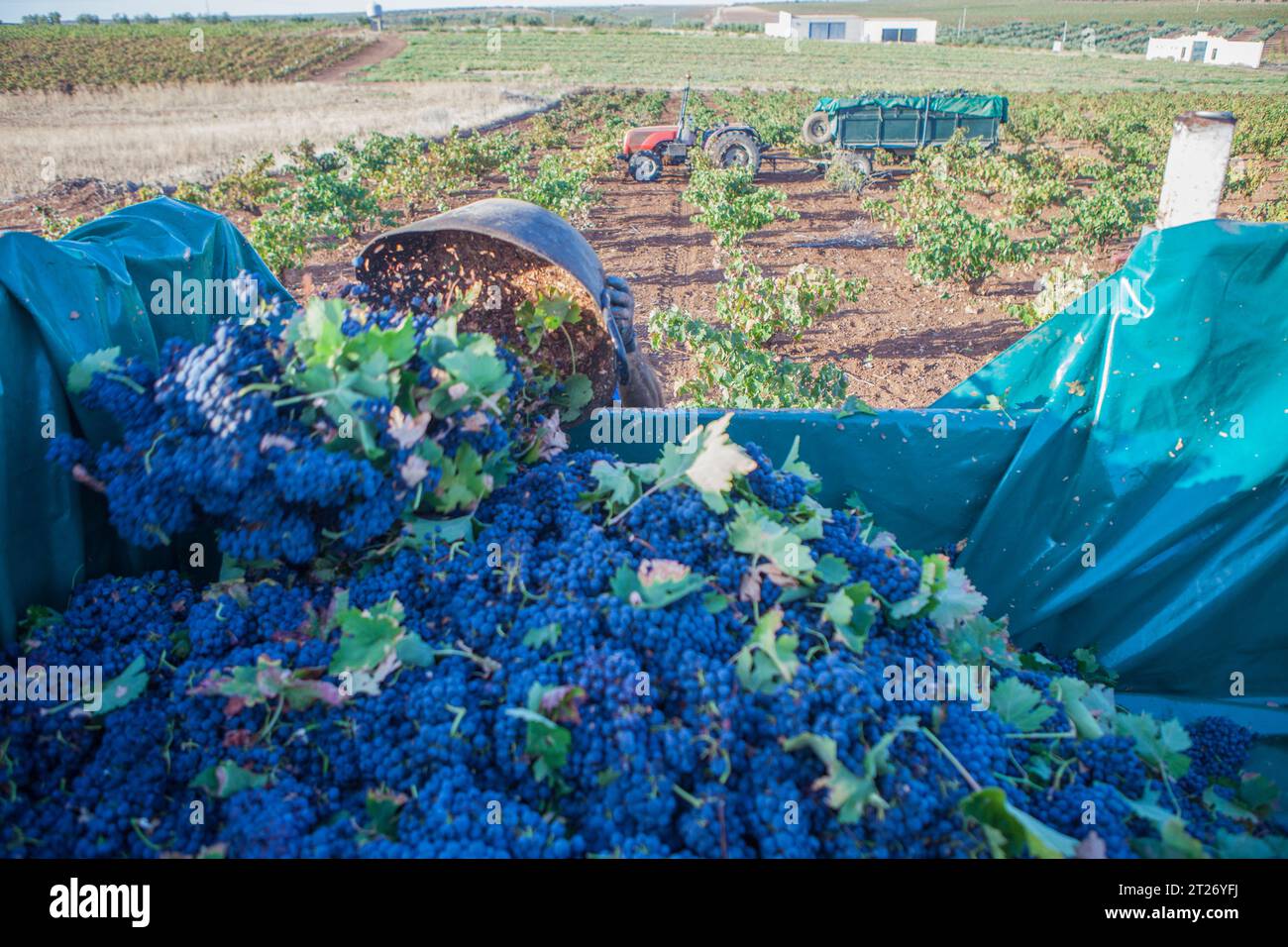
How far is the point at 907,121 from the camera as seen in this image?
19.3 meters

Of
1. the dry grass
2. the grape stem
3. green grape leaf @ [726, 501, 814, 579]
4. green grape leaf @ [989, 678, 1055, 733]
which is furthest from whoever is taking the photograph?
the dry grass

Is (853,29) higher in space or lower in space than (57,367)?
higher

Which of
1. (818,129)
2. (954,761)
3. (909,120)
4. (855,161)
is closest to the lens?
(954,761)

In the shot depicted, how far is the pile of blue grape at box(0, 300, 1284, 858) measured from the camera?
1669mm

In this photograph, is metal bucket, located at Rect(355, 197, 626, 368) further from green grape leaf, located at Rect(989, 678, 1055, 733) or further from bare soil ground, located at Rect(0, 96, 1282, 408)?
bare soil ground, located at Rect(0, 96, 1282, 408)

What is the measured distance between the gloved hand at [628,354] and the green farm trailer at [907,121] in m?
17.2

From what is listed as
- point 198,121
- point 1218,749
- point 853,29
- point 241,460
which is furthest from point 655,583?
point 853,29

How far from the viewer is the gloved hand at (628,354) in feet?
11.8

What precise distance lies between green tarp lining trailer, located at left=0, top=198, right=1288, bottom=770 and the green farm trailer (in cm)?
1735

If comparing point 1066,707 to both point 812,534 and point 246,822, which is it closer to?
point 812,534

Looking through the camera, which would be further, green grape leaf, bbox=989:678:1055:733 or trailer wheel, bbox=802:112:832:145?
trailer wheel, bbox=802:112:832:145

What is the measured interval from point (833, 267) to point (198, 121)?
2889 centimetres

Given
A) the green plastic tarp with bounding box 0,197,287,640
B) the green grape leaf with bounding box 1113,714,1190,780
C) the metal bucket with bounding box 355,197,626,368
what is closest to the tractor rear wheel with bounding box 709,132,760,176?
the metal bucket with bounding box 355,197,626,368

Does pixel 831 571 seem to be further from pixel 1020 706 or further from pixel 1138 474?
pixel 1138 474
